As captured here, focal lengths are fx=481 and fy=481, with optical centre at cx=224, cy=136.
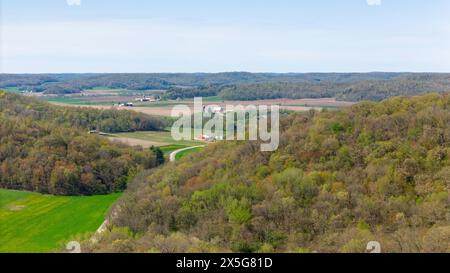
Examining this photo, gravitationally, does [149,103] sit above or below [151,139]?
above

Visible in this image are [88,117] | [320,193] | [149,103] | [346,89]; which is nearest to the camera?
[320,193]

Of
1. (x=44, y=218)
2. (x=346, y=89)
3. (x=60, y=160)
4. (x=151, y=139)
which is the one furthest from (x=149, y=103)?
(x=44, y=218)

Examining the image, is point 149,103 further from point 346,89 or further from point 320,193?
point 320,193

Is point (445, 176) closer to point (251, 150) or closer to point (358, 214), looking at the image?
point (358, 214)

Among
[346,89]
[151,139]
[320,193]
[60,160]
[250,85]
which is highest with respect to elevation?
[250,85]

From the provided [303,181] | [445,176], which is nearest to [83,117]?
[303,181]
